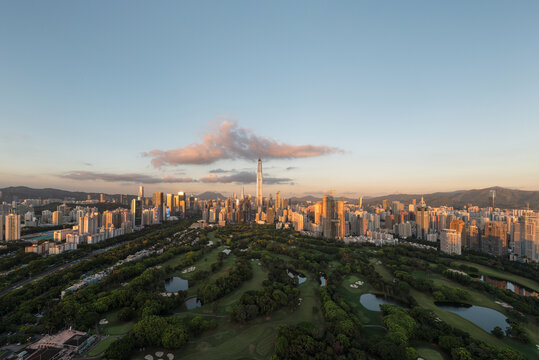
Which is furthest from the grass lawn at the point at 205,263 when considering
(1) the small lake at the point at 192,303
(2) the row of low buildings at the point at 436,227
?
(2) the row of low buildings at the point at 436,227

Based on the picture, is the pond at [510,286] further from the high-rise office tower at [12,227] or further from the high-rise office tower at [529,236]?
the high-rise office tower at [12,227]

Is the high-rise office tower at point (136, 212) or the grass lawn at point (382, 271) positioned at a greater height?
the high-rise office tower at point (136, 212)

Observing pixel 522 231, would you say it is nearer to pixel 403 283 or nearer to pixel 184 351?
pixel 403 283

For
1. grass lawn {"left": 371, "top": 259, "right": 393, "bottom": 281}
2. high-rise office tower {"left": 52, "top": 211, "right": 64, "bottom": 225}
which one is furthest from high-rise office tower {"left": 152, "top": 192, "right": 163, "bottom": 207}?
grass lawn {"left": 371, "top": 259, "right": 393, "bottom": 281}

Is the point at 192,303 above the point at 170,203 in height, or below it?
below

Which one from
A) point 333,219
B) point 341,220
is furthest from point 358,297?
point 333,219

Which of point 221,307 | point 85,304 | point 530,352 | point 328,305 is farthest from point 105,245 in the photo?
point 530,352

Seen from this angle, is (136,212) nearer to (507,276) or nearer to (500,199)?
(507,276)
